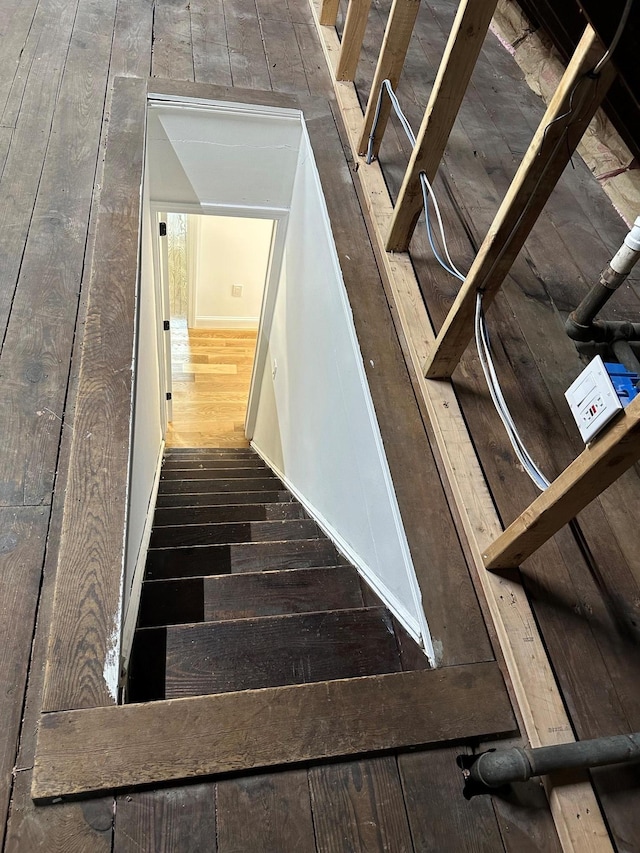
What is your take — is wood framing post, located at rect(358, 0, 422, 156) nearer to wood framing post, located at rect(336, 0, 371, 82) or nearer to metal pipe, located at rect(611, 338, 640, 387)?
wood framing post, located at rect(336, 0, 371, 82)

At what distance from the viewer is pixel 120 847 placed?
98cm

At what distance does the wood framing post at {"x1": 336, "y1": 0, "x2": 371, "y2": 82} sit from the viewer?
2344 mm

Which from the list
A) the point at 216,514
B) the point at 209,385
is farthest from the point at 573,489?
the point at 209,385

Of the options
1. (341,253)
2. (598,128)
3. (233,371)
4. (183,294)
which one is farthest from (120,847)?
(183,294)

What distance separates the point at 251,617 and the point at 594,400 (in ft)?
3.45

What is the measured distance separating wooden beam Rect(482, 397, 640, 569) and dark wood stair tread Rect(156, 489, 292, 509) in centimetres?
184

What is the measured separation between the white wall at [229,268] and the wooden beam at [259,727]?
14.4 feet

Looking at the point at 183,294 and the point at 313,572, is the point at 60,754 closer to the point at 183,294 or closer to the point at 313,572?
the point at 313,572

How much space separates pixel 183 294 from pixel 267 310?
212 centimetres

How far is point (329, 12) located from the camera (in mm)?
2926

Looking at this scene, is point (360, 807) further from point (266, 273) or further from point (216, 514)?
point (266, 273)

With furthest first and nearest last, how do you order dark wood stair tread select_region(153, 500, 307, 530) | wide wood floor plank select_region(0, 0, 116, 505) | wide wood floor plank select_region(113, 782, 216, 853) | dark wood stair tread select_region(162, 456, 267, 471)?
dark wood stair tread select_region(162, 456, 267, 471), dark wood stair tread select_region(153, 500, 307, 530), wide wood floor plank select_region(0, 0, 116, 505), wide wood floor plank select_region(113, 782, 216, 853)

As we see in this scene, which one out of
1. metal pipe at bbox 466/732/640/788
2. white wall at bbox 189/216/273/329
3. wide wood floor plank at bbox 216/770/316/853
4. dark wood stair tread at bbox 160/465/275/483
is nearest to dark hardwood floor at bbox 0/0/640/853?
wide wood floor plank at bbox 216/770/316/853

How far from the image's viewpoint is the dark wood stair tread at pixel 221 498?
2961 mm
